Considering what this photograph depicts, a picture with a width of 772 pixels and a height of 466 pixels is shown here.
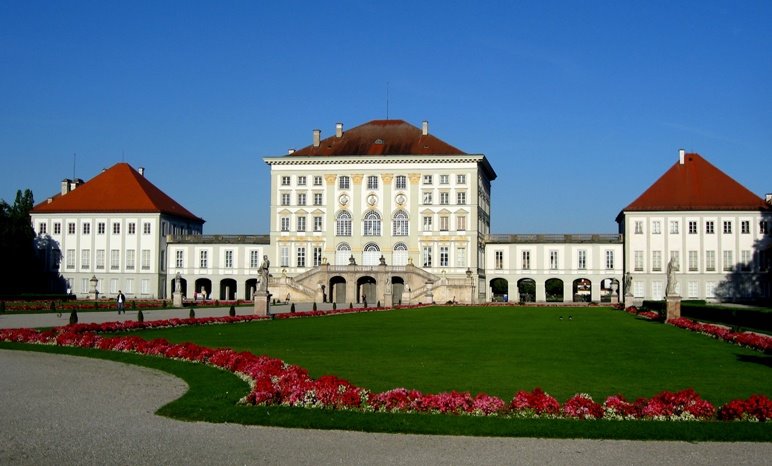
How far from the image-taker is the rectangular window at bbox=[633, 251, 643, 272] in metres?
70.3

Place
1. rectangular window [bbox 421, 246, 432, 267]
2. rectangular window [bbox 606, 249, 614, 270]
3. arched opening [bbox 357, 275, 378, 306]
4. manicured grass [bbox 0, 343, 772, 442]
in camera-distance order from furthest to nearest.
A: rectangular window [bbox 606, 249, 614, 270] < rectangular window [bbox 421, 246, 432, 267] < arched opening [bbox 357, 275, 378, 306] < manicured grass [bbox 0, 343, 772, 442]

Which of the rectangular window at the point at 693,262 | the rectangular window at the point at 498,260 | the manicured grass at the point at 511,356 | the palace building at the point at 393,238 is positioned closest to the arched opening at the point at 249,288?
the palace building at the point at 393,238

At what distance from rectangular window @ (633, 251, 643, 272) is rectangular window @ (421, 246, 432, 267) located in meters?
15.6

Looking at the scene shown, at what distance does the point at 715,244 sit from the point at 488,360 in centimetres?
5407

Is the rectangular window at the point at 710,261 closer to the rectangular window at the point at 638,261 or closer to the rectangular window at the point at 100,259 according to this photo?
the rectangular window at the point at 638,261

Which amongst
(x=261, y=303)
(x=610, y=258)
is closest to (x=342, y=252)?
(x=610, y=258)

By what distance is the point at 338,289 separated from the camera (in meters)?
70.3

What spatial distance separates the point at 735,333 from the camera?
26797 mm

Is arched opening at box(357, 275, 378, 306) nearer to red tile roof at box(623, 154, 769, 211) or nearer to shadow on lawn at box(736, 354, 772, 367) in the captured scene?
red tile roof at box(623, 154, 769, 211)

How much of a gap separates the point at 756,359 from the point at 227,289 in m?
61.2

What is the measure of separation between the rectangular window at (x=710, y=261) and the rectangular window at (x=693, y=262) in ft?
2.17

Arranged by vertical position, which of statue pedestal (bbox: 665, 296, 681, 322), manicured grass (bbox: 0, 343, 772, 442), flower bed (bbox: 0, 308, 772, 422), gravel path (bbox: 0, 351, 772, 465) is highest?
statue pedestal (bbox: 665, 296, 681, 322)

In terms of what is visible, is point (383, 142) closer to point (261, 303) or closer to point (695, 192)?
point (695, 192)

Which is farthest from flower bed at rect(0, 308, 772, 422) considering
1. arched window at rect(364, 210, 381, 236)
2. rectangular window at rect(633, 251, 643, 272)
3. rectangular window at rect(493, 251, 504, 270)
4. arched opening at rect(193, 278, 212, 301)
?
arched opening at rect(193, 278, 212, 301)
